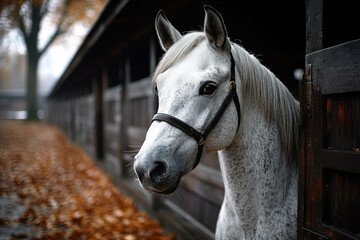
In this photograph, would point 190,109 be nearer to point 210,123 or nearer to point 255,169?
point 210,123

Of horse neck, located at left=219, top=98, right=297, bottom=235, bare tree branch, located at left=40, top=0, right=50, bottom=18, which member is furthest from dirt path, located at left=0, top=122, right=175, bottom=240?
bare tree branch, located at left=40, top=0, right=50, bottom=18

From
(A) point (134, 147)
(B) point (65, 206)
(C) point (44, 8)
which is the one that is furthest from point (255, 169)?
(C) point (44, 8)

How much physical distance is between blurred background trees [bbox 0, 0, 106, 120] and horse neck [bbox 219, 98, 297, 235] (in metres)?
15.4

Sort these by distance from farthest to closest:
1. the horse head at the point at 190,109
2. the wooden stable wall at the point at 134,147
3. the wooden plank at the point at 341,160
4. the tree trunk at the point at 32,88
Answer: the tree trunk at the point at 32,88 < the wooden stable wall at the point at 134,147 < the horse head at the point at 190,109 < the wooden plank at the point at 341,160

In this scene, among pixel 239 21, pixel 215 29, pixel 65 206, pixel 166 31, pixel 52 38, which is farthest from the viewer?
pixel 52 38

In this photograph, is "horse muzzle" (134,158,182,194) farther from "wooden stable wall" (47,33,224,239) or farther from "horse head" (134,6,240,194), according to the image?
"wooden stable wall" (47,33,224,239)

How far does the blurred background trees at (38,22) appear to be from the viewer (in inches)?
642

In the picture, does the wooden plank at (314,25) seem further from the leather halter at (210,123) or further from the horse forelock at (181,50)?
the horse forelock at (181,50)

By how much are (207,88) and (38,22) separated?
23.2 meters

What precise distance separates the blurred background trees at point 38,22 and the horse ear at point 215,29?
1523cm

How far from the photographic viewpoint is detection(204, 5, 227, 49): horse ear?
136cm

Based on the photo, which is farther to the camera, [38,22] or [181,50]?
[38,22]

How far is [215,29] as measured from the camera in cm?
141

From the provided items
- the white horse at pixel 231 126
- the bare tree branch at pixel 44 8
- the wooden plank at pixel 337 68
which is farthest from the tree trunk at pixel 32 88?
the wooden plank at pixel 337 68
